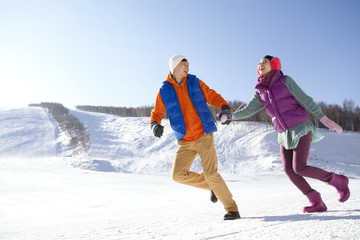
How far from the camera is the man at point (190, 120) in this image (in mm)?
2717

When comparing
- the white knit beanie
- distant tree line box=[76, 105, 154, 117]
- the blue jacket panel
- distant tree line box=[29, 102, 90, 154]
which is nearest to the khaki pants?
the blue jacket panel

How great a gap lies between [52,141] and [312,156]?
63.7ft

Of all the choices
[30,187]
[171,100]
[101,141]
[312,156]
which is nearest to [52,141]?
[101,141]

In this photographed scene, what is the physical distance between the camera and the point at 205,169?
2.70 metres

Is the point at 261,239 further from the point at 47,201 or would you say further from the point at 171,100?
the point at 47,201

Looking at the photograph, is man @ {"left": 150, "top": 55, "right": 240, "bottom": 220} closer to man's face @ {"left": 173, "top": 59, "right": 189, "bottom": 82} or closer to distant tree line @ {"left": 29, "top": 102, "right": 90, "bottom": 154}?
man's face @ {"left": 173, "top": 59, "right": 189, "bottom": 82}

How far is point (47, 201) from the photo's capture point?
19.9 ft

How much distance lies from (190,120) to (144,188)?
237 inches

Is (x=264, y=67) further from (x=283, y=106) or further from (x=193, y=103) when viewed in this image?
(x=193, y=103)

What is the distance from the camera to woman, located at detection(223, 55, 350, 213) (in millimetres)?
2518

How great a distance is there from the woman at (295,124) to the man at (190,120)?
0.48 metres

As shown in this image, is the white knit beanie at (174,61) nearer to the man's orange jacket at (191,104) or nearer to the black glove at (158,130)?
the man's orange jacket at (191,104)

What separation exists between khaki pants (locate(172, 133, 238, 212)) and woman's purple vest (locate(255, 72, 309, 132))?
2.28ft

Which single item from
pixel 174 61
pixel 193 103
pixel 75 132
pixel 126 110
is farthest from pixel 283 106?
pixel 126 110
